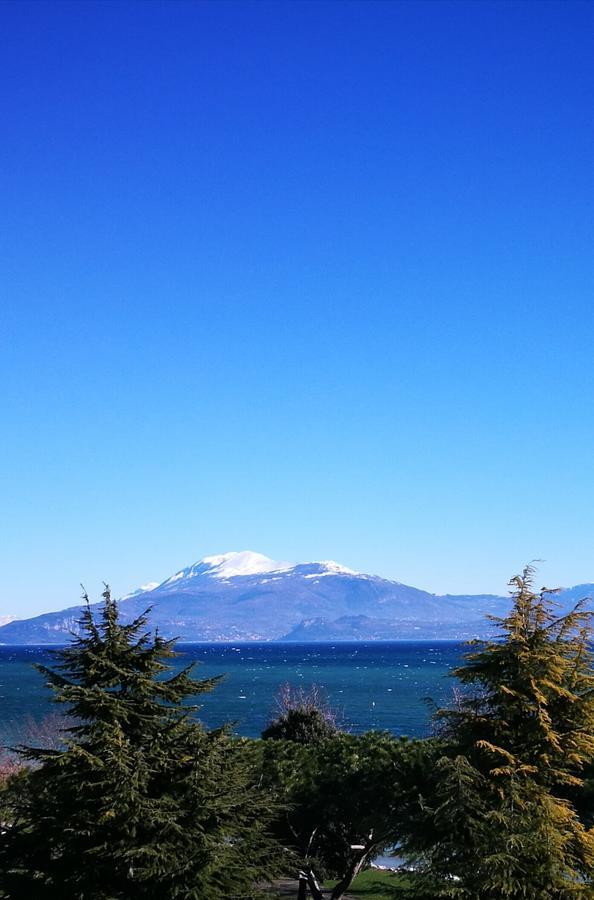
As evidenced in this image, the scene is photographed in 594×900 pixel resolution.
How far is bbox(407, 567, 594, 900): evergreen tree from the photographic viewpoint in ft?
60.8

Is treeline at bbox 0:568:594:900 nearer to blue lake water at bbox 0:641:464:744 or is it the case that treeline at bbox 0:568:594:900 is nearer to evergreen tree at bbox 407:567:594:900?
evergreen tree at bbox 407:567:594:900

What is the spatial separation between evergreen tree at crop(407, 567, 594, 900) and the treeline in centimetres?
4

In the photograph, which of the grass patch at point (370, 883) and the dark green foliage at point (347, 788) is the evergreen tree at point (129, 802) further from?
the grass patch at point (370, 883)

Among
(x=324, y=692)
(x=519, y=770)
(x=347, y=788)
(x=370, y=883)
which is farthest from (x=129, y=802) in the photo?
(x=324, y=692)

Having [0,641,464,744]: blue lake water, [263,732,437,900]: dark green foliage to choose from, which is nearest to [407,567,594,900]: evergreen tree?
[263,732,437,900]: dark green foliage

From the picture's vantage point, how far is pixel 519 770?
19.8 meters

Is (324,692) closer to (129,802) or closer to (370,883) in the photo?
(370,883)

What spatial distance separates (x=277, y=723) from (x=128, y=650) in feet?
68.6

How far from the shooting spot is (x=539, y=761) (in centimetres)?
2027

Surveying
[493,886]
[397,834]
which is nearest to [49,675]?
[397,834]

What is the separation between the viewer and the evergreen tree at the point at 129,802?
18.9 m

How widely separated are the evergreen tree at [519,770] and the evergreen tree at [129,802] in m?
4.28

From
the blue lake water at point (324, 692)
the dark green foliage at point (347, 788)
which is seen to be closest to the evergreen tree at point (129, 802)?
the dark green foliage at point (347, 788)

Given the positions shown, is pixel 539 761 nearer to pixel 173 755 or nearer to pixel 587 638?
pixel 587 638
